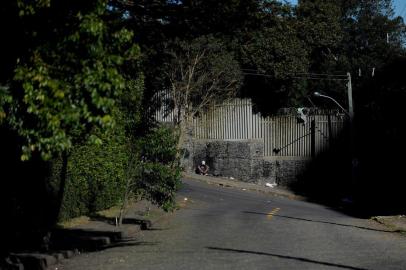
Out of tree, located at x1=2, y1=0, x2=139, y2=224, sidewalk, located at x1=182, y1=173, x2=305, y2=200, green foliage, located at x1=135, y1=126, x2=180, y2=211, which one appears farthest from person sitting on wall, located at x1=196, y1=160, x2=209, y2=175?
tree, located at x1=2, y1=0, x2=139, y2=224

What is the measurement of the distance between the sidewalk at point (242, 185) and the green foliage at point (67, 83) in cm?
3321

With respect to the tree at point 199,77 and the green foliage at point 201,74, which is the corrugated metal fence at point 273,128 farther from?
the green foliage at point 201,74

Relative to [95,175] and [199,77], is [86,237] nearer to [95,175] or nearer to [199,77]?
[95,175]

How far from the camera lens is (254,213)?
25.8 metres

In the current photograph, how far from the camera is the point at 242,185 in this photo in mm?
41969

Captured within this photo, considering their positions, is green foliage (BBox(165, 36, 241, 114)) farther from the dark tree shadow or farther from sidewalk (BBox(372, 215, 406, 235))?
sidewalk (BBox(372, 215, 406, 235))

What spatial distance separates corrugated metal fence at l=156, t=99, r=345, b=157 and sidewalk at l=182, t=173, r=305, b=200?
3.03 metres

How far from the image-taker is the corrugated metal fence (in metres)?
43.5

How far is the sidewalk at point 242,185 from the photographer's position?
4031cm

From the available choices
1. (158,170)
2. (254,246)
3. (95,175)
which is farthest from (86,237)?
(95,175)

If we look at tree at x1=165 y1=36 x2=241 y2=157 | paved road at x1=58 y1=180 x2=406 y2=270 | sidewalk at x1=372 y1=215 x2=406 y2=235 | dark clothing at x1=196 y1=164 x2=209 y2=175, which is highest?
tree at x1=165 y1=36 x2=241 y2=157

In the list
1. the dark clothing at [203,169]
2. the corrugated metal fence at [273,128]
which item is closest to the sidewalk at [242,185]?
the dark clothing at [203,169]

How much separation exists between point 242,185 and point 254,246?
27.7 m

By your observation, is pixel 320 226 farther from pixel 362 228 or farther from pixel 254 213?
pixel 254 213
